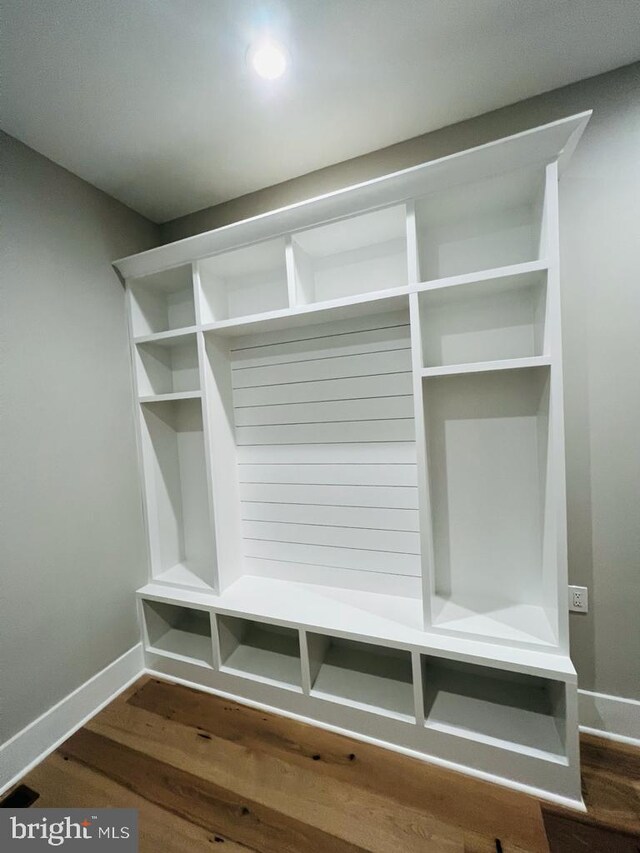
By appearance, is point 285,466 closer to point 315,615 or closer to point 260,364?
point 260,364

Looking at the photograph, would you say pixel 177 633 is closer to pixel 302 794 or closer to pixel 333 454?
pixel 302 794

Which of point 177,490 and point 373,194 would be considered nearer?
point 373,194

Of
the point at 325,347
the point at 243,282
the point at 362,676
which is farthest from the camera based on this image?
the point at 243,282

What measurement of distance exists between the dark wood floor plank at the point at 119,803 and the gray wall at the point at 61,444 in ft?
0.75

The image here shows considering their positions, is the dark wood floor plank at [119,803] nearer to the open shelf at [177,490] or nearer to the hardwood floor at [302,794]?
the hardwood floor at [302,794]

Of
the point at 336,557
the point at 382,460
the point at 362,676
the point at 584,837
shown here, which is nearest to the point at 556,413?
the point at 382,460

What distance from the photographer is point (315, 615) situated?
1516mm

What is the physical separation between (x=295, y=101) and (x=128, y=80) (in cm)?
61

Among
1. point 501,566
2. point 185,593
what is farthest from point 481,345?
point 185,593

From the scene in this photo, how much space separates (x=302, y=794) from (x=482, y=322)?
6.43 feet

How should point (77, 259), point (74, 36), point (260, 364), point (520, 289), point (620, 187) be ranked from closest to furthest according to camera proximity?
point (74, 36) → point (620, 187) → point (520, 289) → point (77, 259) → point (260, 364)

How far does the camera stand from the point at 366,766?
129cm

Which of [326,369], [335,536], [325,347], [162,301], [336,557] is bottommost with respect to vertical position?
[336,557]

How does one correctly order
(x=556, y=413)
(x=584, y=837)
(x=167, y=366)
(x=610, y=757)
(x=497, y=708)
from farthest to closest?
(x=167, y=366) → (x=497, y=708) → (x=610, y=757) → (x=556, y=413) → (x=584, y=837)
